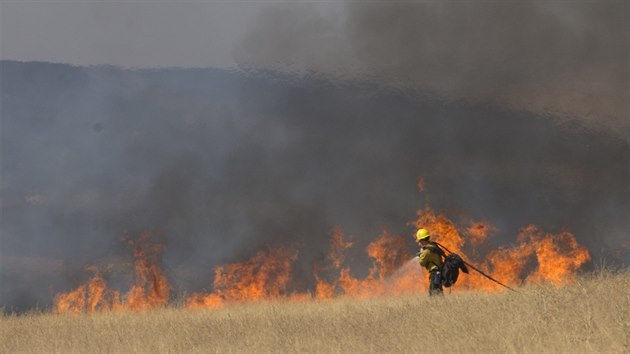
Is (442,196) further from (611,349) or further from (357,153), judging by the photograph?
(611,349)

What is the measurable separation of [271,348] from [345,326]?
5.35ft

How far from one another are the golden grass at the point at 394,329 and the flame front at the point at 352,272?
532 centimetres

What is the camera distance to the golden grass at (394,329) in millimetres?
8250

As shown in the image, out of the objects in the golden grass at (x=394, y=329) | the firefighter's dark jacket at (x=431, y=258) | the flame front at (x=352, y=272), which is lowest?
the golden grass at (x=394, y=329)

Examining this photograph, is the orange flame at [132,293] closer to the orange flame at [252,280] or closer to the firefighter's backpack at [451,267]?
the orange flame at [252,280]

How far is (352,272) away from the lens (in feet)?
63.7

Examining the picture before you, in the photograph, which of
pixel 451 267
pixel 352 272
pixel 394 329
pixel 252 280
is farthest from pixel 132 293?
pixel 394 329

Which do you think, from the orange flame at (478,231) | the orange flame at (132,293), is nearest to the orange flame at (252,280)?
the orange flame at (132,293)

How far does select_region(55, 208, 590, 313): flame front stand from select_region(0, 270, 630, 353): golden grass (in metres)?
5.32

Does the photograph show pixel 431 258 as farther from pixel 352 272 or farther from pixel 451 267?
pixel 352 272

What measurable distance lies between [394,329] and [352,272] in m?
9.57

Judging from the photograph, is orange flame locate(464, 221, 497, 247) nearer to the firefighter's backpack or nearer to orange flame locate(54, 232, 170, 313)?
the firefighter's backpack

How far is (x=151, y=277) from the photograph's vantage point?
19797 millimetres

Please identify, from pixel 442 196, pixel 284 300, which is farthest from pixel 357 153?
pixel 284 300
